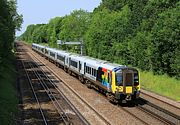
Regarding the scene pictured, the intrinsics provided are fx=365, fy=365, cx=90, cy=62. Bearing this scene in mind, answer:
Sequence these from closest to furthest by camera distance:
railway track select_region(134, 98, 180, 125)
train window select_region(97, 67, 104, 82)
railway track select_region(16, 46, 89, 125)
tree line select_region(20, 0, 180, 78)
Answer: railway track select_region(134, 98, 180, 125), railway track select_region(16, 46, 89, 125), train window select_region(97, 67, 104, 82), tree line select_region(20, 0, 180, 78)

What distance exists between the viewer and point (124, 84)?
1047 inches

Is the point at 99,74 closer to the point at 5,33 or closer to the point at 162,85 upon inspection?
the point at 162,85

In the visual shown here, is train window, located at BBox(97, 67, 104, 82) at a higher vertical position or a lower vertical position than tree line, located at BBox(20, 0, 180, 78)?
lower

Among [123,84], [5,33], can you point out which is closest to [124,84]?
[123,84]

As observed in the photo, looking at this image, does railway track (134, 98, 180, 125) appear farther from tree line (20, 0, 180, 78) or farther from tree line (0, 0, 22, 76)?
tree line (0, 0, 22, 76)

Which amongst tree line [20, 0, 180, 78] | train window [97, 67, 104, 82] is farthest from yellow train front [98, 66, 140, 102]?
tree line [20, 0, 180, 78]

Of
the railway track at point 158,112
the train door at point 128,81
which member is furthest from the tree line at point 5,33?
the railway track at point 158,112

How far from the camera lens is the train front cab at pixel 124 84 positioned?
86.9 feet

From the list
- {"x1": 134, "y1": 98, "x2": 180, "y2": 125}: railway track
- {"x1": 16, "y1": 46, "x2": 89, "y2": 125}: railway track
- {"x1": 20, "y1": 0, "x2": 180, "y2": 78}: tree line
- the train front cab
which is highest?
{"x1": 20, "y1": 0, "x2": 180, "y2": 78}: tree line

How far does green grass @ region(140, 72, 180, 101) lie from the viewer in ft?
107

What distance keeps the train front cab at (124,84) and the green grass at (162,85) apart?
5.52 m

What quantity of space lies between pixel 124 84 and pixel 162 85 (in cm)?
999

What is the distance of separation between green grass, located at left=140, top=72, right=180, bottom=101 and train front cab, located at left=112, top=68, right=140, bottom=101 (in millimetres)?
5517

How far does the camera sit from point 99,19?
66188 mm
